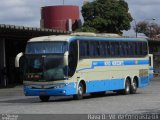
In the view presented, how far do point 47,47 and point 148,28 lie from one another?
339 ft

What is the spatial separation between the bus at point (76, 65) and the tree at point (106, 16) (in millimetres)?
42892

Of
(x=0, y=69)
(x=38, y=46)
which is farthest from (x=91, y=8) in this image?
(x=38, y=46)

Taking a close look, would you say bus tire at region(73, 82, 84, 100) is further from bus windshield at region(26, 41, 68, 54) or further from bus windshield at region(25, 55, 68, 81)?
bus windshield at region(26, 41, 68, 54)

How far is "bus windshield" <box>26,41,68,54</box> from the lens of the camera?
2706 centimetres

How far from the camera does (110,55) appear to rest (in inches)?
1224

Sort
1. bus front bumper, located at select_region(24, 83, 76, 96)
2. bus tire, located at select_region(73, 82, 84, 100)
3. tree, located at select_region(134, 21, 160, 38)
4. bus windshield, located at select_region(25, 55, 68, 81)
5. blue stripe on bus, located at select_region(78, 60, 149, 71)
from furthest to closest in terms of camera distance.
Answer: tree, located at select_region(134, 21, 160, 38) < blue stripe on bus, located at select_region(78, 60, 149, 71) < bus tire, located at select_region(73, 82, 84, 100) < bus windshield, located at select_region(25, 55, 68, 81) < bus front bumper, located at select_region(24, 83, 76, 96)

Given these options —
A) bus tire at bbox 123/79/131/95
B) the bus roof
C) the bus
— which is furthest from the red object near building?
the bus

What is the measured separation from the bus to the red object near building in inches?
1821

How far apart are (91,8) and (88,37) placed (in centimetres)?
4961

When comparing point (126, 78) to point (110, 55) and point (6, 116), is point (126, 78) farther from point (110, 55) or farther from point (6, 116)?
point (6, 116)

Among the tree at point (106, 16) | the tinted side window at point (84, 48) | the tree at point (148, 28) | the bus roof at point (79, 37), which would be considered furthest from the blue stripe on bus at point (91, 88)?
the tree at point (148, 28)

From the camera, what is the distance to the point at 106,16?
77.1 meters

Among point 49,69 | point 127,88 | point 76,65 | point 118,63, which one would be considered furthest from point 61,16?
point 49,69

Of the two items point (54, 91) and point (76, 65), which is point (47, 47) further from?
point (54, 91)
